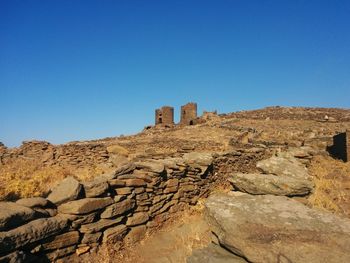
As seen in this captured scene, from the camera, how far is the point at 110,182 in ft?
18.4

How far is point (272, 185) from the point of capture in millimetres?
7051

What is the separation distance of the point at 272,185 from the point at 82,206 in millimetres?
4422

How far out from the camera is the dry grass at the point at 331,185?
6586 millimetres

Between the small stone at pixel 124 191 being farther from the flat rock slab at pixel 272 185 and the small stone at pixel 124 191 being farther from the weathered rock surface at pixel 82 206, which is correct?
the flat rock slab at pixel 272 185

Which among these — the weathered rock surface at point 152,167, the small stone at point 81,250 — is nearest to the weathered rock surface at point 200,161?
the weathered rock surface at point 152,167

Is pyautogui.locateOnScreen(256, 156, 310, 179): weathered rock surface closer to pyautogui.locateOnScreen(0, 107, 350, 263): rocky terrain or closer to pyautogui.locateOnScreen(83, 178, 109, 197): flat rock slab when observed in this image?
pyautogui.locateOnScreen(0, 107, 350, 263): rocky terrain

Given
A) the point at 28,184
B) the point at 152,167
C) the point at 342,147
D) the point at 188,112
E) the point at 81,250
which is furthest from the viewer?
the point at 188,112

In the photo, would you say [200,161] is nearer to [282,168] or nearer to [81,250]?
[282,168]

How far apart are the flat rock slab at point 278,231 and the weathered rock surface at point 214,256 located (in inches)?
3.8

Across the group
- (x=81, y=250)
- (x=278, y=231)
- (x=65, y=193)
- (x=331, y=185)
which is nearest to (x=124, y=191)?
(x=65, y=193)

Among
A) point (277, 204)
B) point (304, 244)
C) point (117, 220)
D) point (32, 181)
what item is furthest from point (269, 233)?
point (32, 181)

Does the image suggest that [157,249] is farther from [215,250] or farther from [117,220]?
[215,250]

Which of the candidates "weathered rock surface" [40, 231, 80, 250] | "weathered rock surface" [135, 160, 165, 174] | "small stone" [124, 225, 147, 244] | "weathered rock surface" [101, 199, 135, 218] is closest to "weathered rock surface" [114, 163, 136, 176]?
"weathered rock surface" [135, 160, 165, 174]

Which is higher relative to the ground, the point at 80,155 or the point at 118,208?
the point at 80,155
